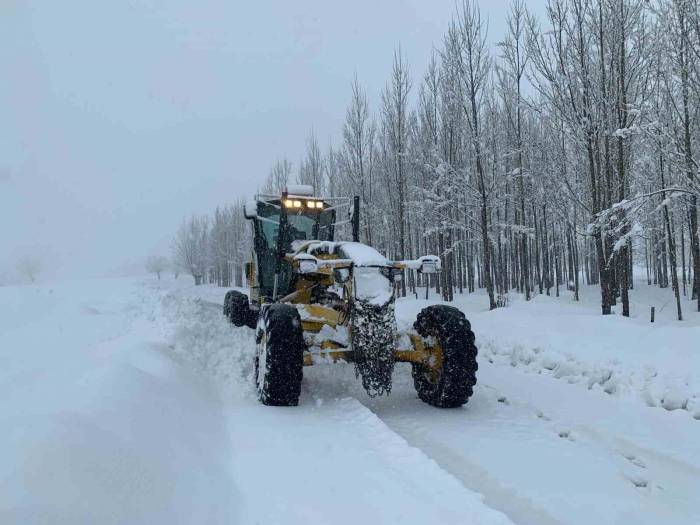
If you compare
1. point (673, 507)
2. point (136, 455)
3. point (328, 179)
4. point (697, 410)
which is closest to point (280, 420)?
point (136, 455)

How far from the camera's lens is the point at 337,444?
4113 millimetres

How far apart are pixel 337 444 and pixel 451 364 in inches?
67.9

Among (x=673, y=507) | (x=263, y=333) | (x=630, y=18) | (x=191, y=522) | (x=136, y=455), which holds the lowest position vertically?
(x=673, y=507)

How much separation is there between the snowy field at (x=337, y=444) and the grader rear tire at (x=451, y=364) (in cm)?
17

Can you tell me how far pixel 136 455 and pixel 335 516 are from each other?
1273 mm

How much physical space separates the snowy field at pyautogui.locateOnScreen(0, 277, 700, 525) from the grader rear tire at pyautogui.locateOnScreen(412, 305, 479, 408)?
0.17 m

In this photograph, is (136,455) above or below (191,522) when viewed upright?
above

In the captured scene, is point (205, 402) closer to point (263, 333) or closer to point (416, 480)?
point (263, 333)

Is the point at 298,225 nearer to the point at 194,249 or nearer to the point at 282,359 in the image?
the point at 282,359

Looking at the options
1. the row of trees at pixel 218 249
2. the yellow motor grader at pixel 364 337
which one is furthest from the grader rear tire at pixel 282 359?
the row of trees at pixel 218 249

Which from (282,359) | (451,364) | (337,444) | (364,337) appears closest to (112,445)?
(337,444)

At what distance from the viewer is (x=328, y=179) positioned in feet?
130

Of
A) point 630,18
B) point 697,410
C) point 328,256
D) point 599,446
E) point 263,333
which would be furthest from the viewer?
point 630,18

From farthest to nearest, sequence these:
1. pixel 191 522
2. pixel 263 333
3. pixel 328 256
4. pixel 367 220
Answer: pixel 367 220
pixel 328 256
pixel 263 333
pixel 191 522
